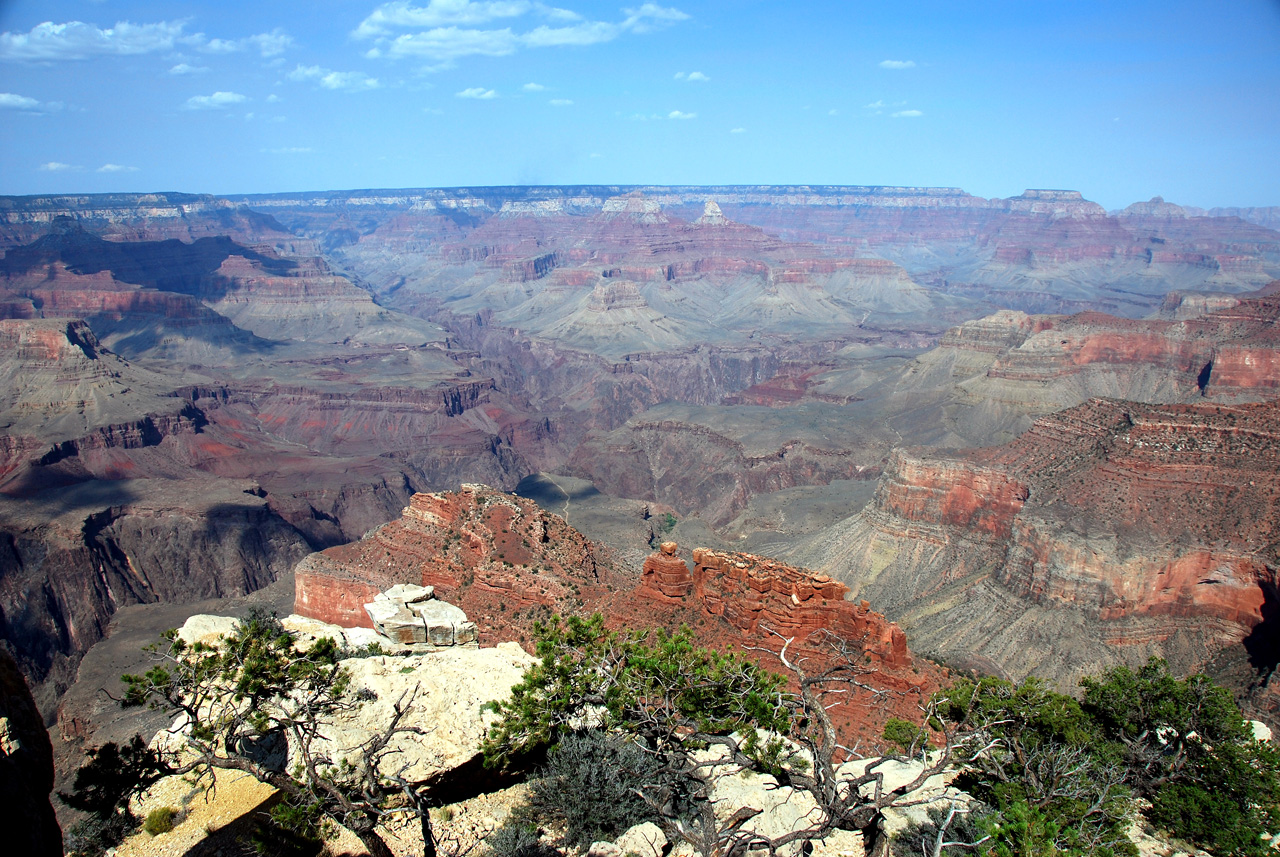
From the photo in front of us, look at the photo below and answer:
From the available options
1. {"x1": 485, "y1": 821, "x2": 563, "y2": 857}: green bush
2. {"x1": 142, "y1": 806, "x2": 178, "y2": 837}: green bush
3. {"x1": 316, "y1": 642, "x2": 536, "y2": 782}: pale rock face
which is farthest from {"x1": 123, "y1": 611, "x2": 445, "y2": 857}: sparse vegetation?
{"x1": 485, "y1": 821, "x2": 563, "y2": 857}: green bush

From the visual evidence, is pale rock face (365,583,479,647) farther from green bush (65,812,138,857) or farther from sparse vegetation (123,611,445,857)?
green bush (65,812,138,857)

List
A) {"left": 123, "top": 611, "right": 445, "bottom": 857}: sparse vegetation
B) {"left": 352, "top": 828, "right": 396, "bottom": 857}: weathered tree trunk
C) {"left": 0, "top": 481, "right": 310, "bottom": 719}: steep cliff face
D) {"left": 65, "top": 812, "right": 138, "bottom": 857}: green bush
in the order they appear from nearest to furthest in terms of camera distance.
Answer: {"left": 352, "top": 828, "right": 396, "bottom": 857}: weathered tree trunk < {"left": 123, "top": 611, "right": 445, "bottom": 857}: sparse vegetation < {"left": 65, "top": 812, "right": 138, "bottom": 857}: green bush < {"left": 0, "top": 481, "right": 310, "bottom": 719}: steep cliff face

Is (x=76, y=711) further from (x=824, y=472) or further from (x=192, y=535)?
(x=824, y=472)

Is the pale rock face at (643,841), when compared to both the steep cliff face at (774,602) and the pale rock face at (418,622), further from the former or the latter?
the pale rock face at (418,622)

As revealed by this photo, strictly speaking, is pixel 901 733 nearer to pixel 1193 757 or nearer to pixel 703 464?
pixel 1193 757

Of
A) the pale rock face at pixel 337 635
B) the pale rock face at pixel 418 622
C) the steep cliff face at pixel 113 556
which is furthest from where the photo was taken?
the steep cliff face at pixel 113 556

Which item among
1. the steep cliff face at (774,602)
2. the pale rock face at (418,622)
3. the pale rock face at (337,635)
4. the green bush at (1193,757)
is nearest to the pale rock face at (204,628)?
the pale rock face at (337,635)
